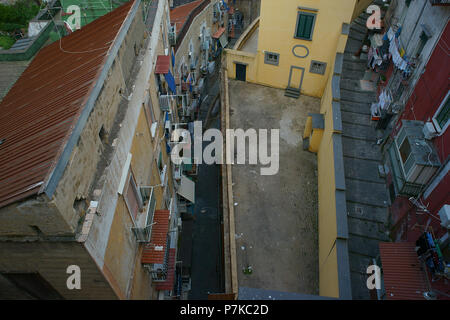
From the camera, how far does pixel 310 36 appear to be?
1684cm

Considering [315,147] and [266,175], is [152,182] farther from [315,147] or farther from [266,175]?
[315,147]

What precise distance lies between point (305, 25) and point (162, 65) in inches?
314

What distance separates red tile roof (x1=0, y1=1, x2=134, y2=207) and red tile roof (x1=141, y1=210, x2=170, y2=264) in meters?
5.04

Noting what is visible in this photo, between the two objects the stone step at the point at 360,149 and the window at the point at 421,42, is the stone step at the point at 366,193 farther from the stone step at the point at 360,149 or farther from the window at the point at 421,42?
the window at the point at 421,42

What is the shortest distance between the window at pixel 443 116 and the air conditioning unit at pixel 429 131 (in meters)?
0.13

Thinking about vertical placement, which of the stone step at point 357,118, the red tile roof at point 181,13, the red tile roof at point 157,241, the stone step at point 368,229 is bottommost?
the red tile roof at point 157,241

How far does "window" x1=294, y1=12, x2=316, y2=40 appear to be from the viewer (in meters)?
16.2

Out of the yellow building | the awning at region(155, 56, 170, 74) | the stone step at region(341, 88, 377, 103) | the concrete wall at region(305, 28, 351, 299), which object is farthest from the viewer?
the stone step at region(341, 88, 377, 103)

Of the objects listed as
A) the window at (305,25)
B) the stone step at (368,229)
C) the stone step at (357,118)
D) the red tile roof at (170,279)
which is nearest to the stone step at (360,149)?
the stone step at (357,118)

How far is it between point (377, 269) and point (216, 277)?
10.0 m

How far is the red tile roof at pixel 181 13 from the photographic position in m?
22.9
